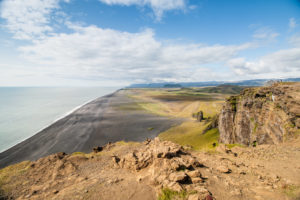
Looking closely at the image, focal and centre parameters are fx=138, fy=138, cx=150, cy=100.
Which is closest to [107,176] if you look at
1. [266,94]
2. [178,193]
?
[178,193]

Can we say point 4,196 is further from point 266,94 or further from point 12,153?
point 266,94

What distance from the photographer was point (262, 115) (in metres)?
31.1

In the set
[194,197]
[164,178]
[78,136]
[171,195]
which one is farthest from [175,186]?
[78,136]

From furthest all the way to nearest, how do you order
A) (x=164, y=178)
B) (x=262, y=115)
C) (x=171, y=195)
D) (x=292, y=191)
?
(x=262, y=115) < (x=164, y=178) < (x=171, y=195) < (x=292, y=191)

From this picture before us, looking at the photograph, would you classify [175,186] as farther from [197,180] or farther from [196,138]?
[196,138]

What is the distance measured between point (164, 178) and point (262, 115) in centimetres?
3008

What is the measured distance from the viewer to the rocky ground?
12008 millimetres

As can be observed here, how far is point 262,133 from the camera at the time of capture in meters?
30.3

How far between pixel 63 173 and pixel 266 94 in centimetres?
4230

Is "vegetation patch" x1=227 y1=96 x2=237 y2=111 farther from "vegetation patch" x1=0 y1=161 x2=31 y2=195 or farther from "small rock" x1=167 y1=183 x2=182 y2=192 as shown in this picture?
"vegetation patch" x1=0 y1=161 x2=31 y2=195

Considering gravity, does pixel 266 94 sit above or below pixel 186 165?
above

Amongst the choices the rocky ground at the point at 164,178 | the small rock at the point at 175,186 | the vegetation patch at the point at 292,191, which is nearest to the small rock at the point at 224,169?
the rocky ground at the point at 164,178

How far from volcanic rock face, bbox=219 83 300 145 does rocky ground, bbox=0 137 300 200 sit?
4703mm

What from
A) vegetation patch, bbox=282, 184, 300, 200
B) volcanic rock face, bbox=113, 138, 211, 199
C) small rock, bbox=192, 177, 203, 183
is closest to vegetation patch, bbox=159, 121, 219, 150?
volcanic rock face, bbox=113, 138, 211, 199
